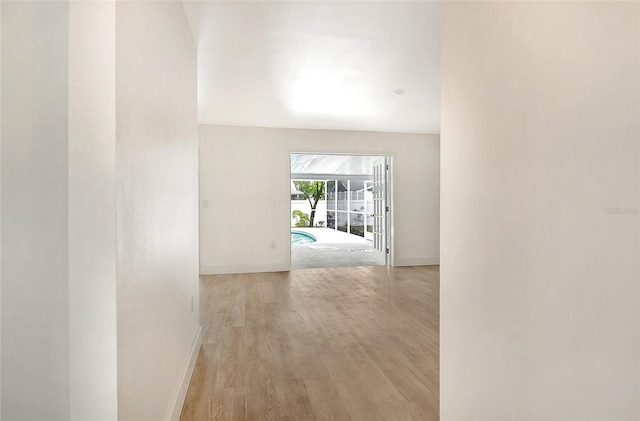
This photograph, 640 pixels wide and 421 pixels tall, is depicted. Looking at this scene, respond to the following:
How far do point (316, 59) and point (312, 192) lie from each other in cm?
1286

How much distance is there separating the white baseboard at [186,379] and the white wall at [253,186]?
289 cm

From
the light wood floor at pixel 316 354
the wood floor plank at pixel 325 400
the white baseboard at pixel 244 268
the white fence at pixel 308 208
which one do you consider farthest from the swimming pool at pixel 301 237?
the wood floor plank at pixel 325 400

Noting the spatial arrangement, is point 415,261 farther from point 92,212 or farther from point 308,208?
point 308,208

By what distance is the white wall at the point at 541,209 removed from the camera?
2.65 feet

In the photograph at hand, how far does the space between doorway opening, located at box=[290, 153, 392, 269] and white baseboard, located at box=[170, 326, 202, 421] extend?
368 centimetres

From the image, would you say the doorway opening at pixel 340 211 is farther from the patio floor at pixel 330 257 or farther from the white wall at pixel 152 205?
the white wall at pixel 152 205

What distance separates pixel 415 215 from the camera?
20.6 ft

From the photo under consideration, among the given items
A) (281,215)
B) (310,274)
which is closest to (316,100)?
(281,215)

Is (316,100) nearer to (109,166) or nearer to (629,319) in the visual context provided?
(109,166)

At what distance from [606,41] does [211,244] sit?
5340mm

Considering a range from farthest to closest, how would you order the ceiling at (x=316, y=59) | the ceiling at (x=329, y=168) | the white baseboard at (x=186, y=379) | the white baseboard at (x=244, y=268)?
the ceiling at (x=329, y=168)
the white baseboard at (x=244, y=268)
the ceiling at (x=316, y=59)
the white baseboard at (x=186, y=379)

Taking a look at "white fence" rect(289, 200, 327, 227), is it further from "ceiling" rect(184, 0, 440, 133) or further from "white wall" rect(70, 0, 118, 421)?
"white wall" rect(70, 0, 118, 421)

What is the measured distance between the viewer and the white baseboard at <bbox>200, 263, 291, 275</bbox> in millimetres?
5469

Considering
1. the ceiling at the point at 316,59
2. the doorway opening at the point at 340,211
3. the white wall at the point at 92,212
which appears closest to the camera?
the white wall at the point at 92,212
